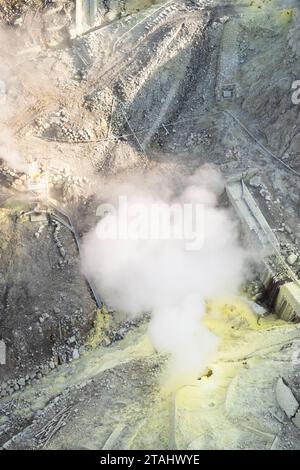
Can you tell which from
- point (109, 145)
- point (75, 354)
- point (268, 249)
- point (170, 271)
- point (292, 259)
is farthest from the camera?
point (109, 145)

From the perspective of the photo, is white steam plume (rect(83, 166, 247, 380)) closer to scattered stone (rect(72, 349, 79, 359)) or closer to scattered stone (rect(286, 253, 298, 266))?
scattered stone (rect(286, 253, 298, 266))

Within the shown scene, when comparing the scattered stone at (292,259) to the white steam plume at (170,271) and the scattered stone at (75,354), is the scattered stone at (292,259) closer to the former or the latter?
the white steam plume at (170,271)

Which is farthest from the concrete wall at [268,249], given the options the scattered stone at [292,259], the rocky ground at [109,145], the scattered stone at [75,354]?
the scattered stone at [75,354]

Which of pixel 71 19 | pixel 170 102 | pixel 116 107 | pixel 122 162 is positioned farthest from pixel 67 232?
pixel 71 19

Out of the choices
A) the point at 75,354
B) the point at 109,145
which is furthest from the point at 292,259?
the point at 109,145

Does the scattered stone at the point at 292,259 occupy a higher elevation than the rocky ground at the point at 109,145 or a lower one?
lower

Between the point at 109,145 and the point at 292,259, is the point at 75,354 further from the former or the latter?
the point at 109,145
